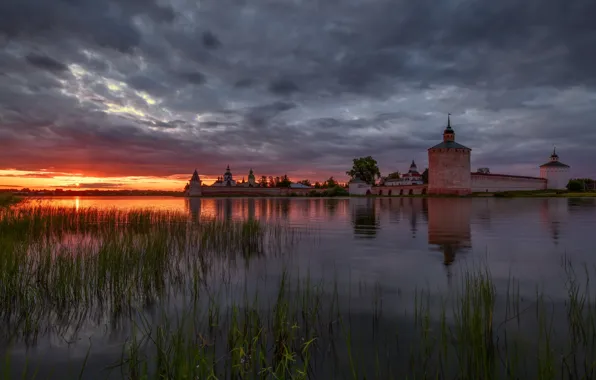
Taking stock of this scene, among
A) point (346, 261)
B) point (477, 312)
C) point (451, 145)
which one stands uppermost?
point (451, 145)

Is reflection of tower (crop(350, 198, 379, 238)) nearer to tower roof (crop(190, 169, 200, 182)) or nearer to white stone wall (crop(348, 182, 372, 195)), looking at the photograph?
white stone wall (crop(348, 182, 372, 195))

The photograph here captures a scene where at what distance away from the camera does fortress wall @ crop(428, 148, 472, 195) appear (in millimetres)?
77062

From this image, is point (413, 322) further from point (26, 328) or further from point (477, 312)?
point (26, 328)

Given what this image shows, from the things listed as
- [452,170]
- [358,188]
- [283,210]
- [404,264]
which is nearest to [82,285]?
[404,264]

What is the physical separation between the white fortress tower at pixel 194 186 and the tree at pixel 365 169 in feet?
175

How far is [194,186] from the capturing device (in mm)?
118875

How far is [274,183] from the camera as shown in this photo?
147375mm

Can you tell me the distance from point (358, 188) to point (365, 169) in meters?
8.48

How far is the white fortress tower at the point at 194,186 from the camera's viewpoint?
11838 cm

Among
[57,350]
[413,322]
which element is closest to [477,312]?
[413,322]

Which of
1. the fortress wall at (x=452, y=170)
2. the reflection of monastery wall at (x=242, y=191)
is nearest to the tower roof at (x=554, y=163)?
the fortress wall at (x=452, y=170)

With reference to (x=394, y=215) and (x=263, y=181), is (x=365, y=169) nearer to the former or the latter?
(x=263, y=181)

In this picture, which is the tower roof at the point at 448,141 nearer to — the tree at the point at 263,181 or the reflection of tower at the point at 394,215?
the reflection of tower at the point at 394,215

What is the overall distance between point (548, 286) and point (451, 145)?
258 feet
